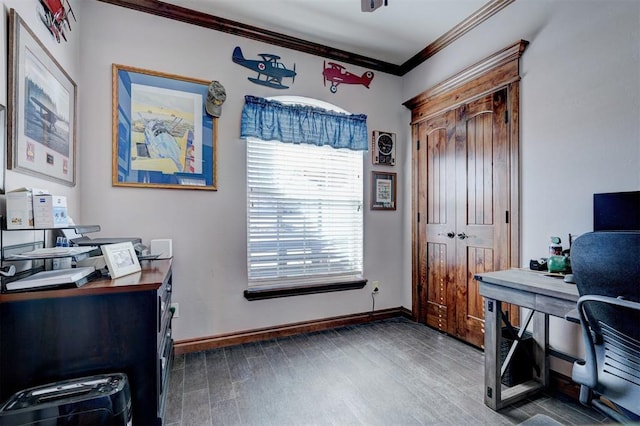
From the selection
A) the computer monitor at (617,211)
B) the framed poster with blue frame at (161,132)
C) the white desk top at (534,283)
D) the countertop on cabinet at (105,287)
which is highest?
the framed poster with blue frame at (161,132)

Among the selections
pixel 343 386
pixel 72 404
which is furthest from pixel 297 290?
pixel 72 404

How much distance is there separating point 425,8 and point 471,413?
116 inches

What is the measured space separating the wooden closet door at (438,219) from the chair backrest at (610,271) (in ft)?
5.49

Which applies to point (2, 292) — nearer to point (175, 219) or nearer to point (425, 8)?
point (175, 219)

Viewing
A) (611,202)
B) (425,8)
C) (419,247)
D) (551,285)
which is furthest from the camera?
(419,247)

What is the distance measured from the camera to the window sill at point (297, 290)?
2.69 metres

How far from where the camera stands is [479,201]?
8.38 ft

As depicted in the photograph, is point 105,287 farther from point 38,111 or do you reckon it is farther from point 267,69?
point 267,69

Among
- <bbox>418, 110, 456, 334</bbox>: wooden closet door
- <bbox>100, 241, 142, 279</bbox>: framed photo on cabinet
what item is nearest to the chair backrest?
<bbox>418, 110, 456, 334</bbox>: wooden closet door

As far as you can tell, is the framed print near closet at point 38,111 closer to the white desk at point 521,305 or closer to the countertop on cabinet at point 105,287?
the countertop on cabinet at point 105,287

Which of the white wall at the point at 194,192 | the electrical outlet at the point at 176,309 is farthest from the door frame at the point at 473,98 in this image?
the electrical outlet at the point at 176,309

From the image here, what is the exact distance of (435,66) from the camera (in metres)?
3.01

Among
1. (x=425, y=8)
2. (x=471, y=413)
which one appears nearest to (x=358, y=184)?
(x=425, y=8)

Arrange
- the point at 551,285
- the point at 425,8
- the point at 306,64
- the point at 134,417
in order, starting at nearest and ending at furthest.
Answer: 1. the point at 134,417
2. the point at 551,285
3. the point at 425,8
4. the point at 306,64
